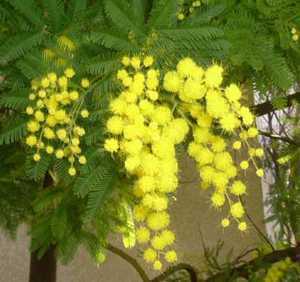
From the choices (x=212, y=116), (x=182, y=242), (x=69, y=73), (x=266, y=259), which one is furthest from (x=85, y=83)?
(x=182, y=242)

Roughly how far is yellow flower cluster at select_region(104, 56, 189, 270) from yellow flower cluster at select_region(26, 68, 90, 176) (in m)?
0.04

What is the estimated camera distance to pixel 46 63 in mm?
507

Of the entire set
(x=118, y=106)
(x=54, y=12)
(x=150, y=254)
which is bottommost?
(x=150, y=254)

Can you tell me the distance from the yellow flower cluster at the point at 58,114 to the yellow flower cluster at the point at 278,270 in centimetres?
73

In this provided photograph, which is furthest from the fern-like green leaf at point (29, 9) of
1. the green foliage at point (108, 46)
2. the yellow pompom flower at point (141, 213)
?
the yellow pompom flower at point (141, 213)

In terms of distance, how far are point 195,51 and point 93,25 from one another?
0.35 ft

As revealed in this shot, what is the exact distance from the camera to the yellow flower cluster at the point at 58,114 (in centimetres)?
48

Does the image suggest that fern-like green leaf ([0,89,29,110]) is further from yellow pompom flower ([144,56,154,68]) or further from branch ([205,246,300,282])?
branch ([205,246,300,282])

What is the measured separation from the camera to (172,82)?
44 centimetres

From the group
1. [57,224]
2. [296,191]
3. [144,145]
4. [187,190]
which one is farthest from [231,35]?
[187,190]

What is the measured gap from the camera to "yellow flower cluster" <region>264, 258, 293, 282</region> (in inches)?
44.0

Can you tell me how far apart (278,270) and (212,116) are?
0.77 meters

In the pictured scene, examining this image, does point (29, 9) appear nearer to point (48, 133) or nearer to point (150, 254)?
point (48, 133)

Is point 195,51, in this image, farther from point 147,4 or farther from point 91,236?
point 91,236
